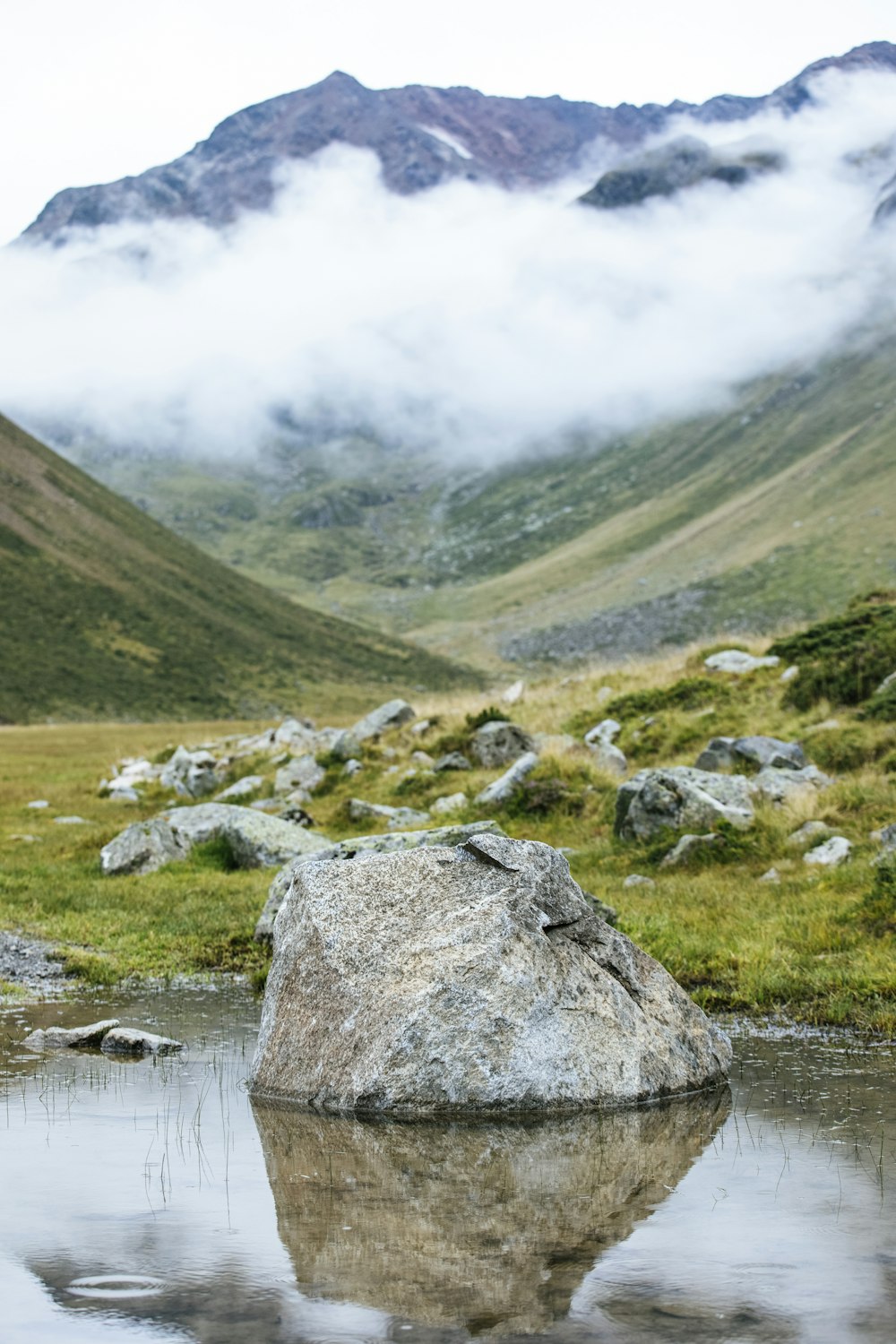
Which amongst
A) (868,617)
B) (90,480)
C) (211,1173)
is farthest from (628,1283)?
(90,480)

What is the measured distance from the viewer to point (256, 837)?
23.4m

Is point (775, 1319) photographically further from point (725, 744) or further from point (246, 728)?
point (246, 728)

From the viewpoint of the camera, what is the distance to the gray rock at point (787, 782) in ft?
70.9

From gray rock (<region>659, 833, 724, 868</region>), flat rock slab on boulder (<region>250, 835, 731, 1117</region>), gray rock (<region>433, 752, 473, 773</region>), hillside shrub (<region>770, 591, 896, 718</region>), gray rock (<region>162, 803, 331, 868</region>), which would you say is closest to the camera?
flat rock slab on boulder (<region>250, 835, 731, 1117</region>)

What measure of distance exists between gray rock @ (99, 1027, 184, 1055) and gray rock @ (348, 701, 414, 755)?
22.2 metres

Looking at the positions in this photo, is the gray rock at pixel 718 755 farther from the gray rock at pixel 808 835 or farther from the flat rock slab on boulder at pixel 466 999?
the flat rock slab on boulder at pixel 466 999

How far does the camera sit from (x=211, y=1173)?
29.6ft

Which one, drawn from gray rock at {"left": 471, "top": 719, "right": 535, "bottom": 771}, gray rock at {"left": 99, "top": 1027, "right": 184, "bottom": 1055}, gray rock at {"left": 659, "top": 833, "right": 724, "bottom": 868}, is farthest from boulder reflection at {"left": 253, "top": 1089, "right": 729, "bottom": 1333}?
gray rock at {"left": 471, "top": 719, "right": 535, "bottom": 771}

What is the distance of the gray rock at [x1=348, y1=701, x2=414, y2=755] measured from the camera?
3528 centimetres

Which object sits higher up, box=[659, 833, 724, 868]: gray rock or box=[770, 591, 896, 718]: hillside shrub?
box=[770, 591, 896, 718]: hillside shrub

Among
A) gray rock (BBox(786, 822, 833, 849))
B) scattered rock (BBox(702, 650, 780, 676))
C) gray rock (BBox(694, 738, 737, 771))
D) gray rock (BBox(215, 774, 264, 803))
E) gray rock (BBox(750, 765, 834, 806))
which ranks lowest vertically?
gray rock (BBox(215, 774, 264, 803))

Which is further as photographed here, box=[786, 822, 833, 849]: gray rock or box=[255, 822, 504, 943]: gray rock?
box=[786, 822, 833, 849]: gray rock

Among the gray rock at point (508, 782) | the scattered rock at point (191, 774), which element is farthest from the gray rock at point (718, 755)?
the scattered rock at point (191, 774)

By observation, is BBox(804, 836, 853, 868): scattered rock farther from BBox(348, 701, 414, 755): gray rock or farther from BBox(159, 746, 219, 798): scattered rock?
BBox(159, 746, 219, 798): scattered rock
